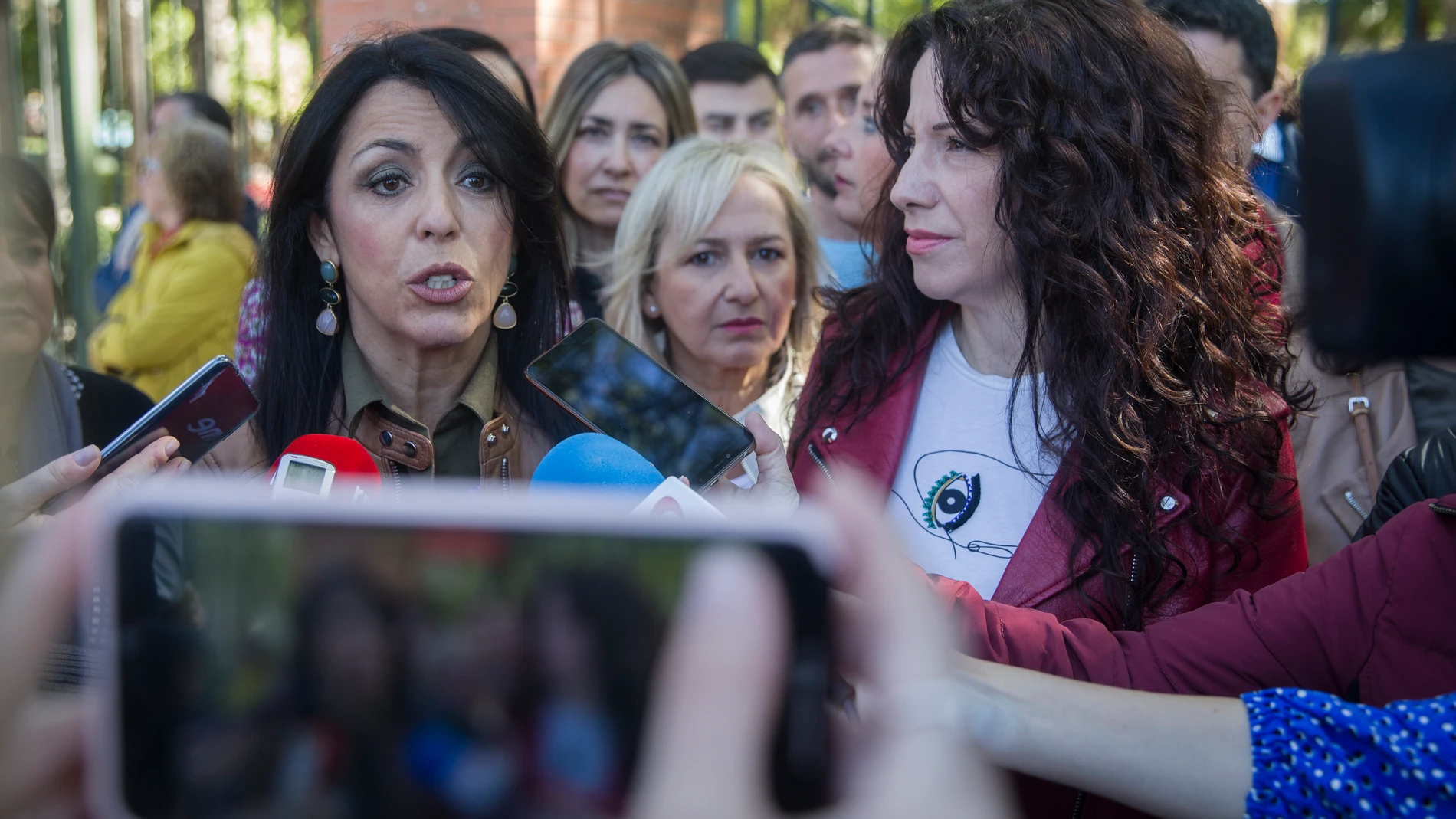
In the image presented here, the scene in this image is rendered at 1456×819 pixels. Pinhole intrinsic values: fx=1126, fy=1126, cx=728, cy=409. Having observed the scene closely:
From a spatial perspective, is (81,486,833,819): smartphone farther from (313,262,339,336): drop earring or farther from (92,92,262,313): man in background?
(92,92,262,313): man in background

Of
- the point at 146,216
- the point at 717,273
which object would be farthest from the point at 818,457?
the point at 146,216

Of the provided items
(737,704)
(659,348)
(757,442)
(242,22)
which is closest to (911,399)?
(757,442)

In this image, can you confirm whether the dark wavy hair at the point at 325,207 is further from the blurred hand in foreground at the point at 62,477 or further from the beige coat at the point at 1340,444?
the beige coat at the point at 1340,444

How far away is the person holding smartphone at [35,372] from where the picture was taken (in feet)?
6.72

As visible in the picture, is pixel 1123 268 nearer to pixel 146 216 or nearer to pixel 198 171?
pixel 198 171

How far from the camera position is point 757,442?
1682 millimetres

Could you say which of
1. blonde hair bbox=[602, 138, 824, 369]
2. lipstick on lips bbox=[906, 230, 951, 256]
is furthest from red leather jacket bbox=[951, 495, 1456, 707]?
blonde hair bbox=[602, 138, 824, 369]

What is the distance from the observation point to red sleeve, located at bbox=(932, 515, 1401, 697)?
1.38m

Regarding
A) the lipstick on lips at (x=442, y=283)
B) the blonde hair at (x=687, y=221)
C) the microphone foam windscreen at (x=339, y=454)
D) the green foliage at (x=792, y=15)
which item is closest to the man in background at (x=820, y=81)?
the blonde hair at (x=687, y=221)

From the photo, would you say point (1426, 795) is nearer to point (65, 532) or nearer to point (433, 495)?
point (433, 495)

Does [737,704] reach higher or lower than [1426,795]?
higher

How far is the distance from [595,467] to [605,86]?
2377 mm

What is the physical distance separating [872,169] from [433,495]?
2.62 metres

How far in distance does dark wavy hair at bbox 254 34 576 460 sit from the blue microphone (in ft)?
1.60
